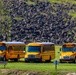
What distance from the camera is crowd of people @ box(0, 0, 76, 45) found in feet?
521

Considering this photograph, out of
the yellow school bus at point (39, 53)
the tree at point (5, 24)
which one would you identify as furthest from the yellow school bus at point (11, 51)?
the tree at point (5, 24)

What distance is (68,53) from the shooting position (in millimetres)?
64688

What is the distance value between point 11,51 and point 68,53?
766 centimetres

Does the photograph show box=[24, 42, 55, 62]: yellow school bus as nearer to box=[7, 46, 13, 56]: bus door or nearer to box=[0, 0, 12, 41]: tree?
box=[7, 46, 13, 56]: bus door

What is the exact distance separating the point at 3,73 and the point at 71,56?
15.8 m

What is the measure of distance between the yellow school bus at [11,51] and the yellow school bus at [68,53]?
594 centimetres

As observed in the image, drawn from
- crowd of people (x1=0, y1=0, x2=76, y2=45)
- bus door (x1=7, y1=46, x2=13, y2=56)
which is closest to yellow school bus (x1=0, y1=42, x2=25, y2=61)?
bus door (x1=7, y1=46, x2=13, y2=56)

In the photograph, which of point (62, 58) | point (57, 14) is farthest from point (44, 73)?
point (57, 14)

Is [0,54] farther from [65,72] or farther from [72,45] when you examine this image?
[65,72]

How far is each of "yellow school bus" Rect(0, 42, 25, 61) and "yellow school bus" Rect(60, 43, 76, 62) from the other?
5.94 m

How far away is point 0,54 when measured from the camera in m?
64.5

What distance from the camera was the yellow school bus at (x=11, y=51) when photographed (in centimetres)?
6556

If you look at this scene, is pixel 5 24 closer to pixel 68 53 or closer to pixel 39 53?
pixel 39 53

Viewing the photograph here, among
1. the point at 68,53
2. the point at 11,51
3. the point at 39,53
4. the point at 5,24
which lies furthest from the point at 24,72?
the point at 5,24
